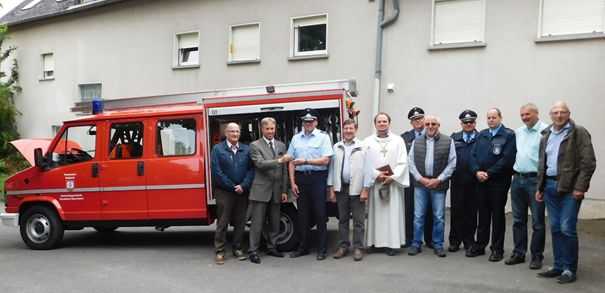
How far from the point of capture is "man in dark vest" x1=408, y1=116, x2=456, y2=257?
6.45m

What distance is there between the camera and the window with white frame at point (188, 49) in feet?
48.1

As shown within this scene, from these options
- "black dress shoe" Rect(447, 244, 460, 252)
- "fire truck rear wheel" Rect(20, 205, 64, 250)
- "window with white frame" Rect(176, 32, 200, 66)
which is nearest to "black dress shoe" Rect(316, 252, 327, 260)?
"black dress shoe" Rect(447, 244, 460, 252)

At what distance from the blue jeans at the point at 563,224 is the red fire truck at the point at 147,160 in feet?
8.40

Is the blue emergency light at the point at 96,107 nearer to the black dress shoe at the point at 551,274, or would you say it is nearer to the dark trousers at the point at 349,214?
the dark trousers at the point at 349,214

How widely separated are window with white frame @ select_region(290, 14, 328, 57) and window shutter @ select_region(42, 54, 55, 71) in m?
10.0

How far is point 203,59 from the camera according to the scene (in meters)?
14.3

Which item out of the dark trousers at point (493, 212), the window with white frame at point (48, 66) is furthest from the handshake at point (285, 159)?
the window with white frame at point (48, 66)

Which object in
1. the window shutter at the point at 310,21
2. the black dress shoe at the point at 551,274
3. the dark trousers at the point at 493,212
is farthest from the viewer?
the window shutter at the point at 310,21

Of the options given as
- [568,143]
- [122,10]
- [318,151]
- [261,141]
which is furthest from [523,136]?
[122,10]

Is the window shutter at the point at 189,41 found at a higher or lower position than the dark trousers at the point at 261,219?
higher

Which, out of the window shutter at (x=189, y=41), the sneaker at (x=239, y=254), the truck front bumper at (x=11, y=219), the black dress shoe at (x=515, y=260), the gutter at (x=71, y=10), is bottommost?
the sneaker at (x=239, y=254)

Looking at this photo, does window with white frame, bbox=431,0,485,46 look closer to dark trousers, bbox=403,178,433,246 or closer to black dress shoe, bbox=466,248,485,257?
dark trousers, bbox=403,178,433,246

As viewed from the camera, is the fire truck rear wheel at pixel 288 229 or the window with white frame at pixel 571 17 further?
the window with white frame at pixel 571 17

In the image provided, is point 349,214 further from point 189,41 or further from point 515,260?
point 189,41
